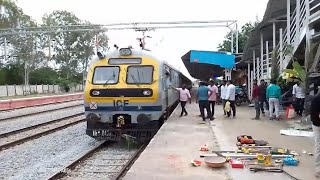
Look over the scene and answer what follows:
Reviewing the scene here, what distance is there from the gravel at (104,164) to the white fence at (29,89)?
39139 mm

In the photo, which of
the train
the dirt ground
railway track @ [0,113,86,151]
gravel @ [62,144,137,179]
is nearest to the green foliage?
railway track @ [0,113,86,151]

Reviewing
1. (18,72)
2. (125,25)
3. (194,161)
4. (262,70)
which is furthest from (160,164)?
(18,72)

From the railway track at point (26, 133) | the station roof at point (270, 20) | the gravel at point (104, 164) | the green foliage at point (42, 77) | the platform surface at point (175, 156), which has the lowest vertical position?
the gravel at point (104, 164)

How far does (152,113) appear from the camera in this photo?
10.4m

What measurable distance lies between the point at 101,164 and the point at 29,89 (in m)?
47.6

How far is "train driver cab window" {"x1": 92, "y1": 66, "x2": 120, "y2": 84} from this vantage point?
10.8 metres

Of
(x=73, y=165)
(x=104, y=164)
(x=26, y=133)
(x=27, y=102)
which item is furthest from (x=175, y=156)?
(x=27, y=102)

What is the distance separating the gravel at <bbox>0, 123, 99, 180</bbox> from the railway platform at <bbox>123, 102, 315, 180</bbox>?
206 cm

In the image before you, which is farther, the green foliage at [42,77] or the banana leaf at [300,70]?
the green foliage at [42,77]

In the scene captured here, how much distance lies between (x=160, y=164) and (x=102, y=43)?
6824 centimetres

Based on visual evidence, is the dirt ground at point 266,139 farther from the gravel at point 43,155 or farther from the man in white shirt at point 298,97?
the gravel at point 43,155

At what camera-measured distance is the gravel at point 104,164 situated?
7.75 metres

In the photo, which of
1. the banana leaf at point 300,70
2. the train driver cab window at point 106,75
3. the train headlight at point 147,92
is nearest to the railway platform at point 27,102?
the train driver cab window at point 106,75

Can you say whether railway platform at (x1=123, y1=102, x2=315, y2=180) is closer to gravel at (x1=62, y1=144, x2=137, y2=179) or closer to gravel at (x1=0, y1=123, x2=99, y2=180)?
gravel at (x1=62, y1=144, x2=137, y2=179)
